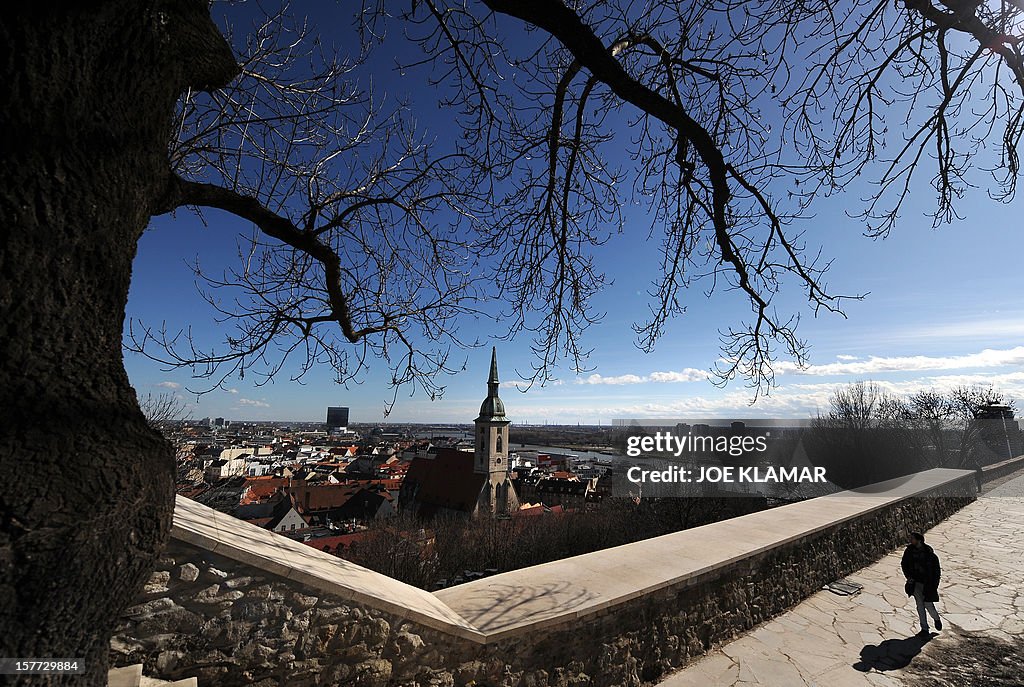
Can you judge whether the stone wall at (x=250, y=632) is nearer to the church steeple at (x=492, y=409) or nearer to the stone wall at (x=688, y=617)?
the stone wall at (x=688, y=617)

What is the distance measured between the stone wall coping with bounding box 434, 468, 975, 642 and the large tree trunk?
6.73 ft

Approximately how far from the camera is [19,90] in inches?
34.8

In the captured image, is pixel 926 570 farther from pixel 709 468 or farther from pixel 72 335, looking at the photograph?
pixel 709 468

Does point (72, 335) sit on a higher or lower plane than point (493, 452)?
higher

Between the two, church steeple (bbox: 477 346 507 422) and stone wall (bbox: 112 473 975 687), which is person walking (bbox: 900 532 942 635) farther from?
church steeple (bbox: 477 346 507 422)

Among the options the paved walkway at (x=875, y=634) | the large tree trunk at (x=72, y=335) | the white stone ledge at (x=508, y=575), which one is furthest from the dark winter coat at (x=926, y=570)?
the large tree trunk at (x=72, y=335)

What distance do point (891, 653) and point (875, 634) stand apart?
1.27 feet

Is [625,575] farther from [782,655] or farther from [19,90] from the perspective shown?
[19,90]

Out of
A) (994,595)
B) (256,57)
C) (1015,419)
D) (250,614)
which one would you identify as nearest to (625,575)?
(250,614)

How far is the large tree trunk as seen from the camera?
85cm

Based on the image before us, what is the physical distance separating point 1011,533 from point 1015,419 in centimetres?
2904

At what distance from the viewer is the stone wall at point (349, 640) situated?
1.87 metres

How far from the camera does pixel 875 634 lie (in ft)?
14.0

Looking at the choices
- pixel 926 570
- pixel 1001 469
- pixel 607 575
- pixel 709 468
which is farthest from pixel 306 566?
pixel 1001 469
